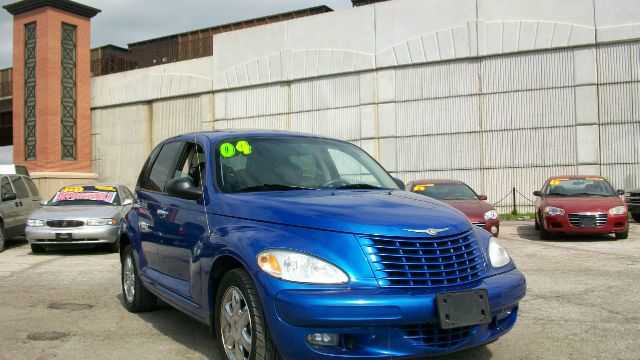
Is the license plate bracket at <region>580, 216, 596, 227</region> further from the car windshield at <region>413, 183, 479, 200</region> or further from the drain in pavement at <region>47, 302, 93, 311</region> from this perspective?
the drain in pavement at <region>47, 302, 93, 311</region>

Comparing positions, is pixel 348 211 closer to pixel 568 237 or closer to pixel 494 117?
pixel 568 237

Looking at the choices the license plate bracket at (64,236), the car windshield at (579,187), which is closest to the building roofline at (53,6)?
the license plate bracket at (64,236)

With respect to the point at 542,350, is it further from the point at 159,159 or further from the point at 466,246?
the point at 159,159

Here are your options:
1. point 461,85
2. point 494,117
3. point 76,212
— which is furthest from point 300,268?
point 461,85

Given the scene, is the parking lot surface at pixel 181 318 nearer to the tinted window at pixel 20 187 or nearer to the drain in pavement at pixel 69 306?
the drain in pavement at pixel 69 306

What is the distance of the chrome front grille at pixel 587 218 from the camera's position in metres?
11.8

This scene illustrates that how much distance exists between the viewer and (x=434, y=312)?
125 inches

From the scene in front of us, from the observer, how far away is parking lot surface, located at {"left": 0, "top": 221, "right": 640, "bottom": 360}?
4.50 meters

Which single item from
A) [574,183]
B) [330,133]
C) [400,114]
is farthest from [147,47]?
[574,183]

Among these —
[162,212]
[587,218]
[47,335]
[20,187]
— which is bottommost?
[47,335]

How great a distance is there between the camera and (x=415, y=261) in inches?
129

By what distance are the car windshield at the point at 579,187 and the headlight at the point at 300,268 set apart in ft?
37.0

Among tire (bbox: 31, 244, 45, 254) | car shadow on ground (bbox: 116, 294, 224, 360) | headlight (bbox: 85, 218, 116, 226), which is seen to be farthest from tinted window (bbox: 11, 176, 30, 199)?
car shadow on ground (bbox: 116, 294, 224, 360)

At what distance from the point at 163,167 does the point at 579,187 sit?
36.0 ft
